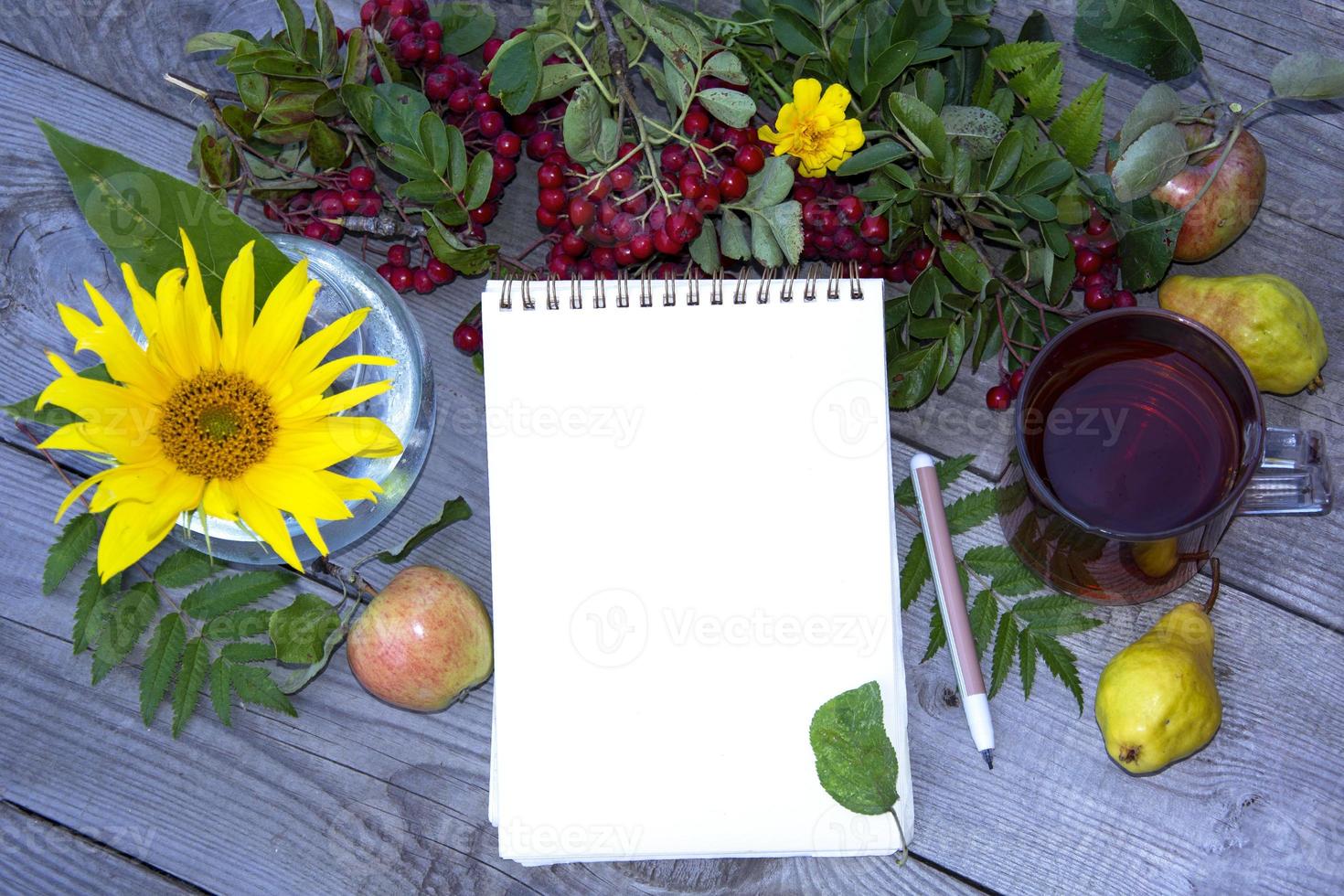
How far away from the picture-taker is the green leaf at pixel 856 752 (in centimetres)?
86

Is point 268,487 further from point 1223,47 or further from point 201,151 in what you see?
point 1223,47

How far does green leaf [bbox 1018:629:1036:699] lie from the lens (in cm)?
90

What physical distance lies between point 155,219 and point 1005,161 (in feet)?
2.07

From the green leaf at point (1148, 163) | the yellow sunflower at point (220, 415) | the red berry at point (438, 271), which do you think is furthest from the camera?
the red berry at point (438, 271)

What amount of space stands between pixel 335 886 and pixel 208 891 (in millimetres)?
110

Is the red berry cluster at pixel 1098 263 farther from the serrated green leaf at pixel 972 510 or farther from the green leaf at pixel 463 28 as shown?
the green leaf at pixel 463 28

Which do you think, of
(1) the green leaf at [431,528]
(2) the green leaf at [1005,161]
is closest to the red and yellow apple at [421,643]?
(1) the green leaf at [431,528]

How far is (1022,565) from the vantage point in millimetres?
921

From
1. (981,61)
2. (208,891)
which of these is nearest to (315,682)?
(208,891)

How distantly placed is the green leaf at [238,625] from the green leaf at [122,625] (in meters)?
0.05

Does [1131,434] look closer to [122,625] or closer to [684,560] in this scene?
[684,560]

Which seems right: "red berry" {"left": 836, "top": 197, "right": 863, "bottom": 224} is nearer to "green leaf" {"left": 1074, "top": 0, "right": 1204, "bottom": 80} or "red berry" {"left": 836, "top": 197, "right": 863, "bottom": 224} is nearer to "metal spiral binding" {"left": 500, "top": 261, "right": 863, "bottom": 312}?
"metal spiral binding" {"left": 500, "top": 261, "right": 863, "bottom": 312}

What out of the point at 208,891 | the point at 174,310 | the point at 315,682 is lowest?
the point at 208,891

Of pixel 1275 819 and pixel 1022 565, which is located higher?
pixel 1022 565
